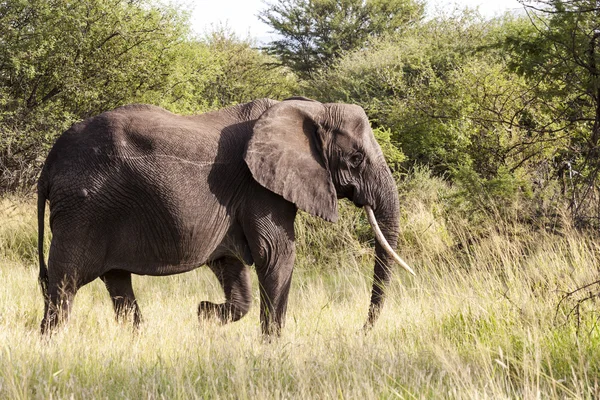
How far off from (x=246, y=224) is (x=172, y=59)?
9770mm

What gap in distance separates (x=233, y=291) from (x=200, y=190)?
1174 millimetres

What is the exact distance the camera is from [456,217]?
9664 millimetres

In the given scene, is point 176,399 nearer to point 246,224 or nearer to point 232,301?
point 246,224

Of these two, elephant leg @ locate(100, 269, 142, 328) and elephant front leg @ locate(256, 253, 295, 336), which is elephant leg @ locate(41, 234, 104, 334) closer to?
elephant leg @ locate(100, 269, 142, 328)

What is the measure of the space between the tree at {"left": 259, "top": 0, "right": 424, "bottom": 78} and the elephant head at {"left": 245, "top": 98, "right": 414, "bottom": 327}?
22.9m

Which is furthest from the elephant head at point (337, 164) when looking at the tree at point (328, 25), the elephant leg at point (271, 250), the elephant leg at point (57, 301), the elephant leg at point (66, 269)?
the tree at point (328, 25)

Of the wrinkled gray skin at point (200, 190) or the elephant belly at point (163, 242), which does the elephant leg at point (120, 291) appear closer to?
the wrinkled gray skin at point (200, 190)

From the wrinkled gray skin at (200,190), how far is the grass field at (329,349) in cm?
42

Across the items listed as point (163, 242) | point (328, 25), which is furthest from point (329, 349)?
point (328, 25)

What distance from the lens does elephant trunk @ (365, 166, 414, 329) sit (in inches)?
228

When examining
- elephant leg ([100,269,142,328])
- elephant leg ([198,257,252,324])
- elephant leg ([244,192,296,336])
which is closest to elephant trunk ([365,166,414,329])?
elephant leg ([244,192,296,336])

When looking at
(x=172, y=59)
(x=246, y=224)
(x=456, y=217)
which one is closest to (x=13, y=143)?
(x=172, y=59)

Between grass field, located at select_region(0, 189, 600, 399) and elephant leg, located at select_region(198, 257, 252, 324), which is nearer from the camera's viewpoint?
grass field, located at select_region(0, 189, 600, 399)

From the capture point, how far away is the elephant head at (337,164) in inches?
222
